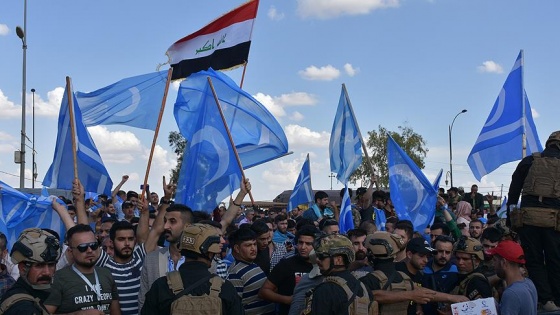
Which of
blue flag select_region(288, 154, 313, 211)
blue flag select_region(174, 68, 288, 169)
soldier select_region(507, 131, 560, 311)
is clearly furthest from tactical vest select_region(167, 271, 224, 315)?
blue flag select_region(288, 154, 313, 211)

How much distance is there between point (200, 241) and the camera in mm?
5016

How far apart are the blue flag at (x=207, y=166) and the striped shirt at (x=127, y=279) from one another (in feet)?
10.8

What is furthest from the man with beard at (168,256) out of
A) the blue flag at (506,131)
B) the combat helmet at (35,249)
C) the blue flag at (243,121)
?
the blue flag at (506,131)

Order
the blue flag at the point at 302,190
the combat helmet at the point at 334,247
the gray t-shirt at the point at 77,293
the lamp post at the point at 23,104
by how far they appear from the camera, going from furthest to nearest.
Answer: the lamp post at the point at 23,104, the blue flag at the point at 302,190, the gray t-shirt at the point at 77,293, the combat helmet at the point at 334,247

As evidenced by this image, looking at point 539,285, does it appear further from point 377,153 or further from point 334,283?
point 377,153

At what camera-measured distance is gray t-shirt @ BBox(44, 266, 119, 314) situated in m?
5.39

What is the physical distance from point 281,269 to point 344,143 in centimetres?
727

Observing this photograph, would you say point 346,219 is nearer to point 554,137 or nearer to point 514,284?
point 554,137

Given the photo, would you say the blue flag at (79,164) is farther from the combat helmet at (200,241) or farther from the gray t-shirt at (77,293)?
the combat helmet at (200,241)

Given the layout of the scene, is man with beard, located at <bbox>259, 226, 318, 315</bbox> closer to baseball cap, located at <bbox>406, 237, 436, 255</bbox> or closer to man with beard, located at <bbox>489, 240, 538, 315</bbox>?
A: baseball cap, located at <bbox>406, 237, 436, 255</bbox>

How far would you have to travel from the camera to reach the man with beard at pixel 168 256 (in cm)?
601

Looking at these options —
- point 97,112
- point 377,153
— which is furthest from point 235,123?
point 377,153

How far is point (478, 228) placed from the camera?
35.8 ft

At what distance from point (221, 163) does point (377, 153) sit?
6036cm
